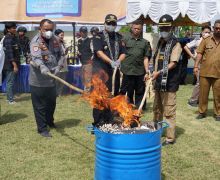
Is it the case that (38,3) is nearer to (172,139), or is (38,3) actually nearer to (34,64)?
(34,64)

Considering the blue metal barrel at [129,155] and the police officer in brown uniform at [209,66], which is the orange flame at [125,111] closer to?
the blue metal barrel at [129,155]

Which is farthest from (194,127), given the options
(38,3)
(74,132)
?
(38,3)

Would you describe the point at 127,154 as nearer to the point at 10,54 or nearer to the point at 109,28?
the point at 109,28

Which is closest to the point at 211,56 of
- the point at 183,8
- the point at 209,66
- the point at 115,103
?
the point at 209,66

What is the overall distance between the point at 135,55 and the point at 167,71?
1949 mm

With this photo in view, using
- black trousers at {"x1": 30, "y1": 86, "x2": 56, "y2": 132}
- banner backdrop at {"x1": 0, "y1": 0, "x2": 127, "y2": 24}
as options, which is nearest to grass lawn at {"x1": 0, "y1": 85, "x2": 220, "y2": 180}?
black trousers at {"x1": 30, "y1": 86, "x2": 56, "y2": 132}

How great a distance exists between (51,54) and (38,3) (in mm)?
4973

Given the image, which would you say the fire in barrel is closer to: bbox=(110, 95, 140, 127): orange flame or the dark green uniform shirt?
bbox=(110, 95, 140, 127): orange flame

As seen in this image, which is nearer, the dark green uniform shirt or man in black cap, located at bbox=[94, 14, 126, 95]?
man in black cap, located at bbox=[94, 14, 126, 95]

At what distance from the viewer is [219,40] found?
23.6 ft

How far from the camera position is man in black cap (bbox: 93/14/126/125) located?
599 centimetres

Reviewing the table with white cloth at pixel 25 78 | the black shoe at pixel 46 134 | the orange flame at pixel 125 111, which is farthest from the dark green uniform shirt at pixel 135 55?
the table with white cloth at pixel 25 78

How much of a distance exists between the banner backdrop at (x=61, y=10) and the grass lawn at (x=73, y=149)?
3.20 meters

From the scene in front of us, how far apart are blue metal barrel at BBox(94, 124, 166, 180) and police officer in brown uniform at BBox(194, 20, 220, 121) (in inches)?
155
